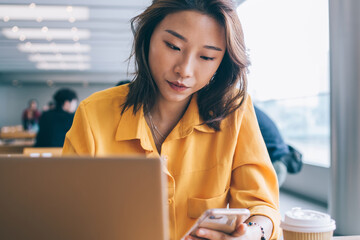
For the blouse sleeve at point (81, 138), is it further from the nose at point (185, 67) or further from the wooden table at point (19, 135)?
the wooden table at point (19, 135)

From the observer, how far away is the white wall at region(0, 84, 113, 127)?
1762cm

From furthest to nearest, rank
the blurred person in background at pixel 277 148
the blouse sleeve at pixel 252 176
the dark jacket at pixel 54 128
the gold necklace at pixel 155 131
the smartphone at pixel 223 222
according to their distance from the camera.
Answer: the dark jacket at pixel 54 128, the blurred person in background at pixel 277 148, the gold necklace at pixel 155 131, the blouse sleeve at pixel 252 176, the smartphone at pixel 223 222

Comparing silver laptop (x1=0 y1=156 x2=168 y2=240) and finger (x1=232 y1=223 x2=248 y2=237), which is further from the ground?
silver laptop (x1=0 y1=156 x2=168 y2=240)

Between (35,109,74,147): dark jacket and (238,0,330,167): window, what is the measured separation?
7.97 feet

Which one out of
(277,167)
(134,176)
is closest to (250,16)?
(277,167)

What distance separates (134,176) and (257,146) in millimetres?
711

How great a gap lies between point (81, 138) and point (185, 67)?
39 cm

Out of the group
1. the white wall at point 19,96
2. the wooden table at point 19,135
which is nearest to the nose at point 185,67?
the wooden table at point 19,135

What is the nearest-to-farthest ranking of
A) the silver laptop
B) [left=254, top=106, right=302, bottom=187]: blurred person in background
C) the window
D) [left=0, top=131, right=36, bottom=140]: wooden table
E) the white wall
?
1. the silver laptop
2. [left=254, top=106, right=302, bottom=187]: blurred person in background
3. the window
4. [left=0, top=131, right=36, bottom=140]: wooden table
5. the white wall

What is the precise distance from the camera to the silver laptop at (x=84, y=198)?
554 millimetres

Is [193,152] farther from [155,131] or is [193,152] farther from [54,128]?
[54,128]

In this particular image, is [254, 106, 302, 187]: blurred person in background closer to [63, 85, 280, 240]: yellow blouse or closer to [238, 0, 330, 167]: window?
[63, 85, 280, 240]: yellow blouse

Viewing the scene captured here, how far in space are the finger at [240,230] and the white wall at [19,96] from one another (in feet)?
56.2

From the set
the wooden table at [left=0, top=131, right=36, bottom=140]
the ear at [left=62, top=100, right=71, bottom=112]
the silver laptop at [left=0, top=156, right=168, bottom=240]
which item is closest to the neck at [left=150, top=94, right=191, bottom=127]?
the silver laptop at [left=0, top=156, right=168, bottom=240]
